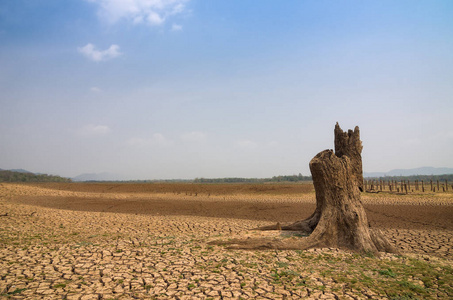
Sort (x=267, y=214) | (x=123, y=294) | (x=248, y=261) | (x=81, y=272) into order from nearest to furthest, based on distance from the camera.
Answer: (x=123, y=294)
(x=81, y=272)
(x=248, y=261)
(x=267, y=214)

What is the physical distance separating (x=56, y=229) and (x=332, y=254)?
974cm

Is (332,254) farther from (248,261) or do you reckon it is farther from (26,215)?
(26,215)

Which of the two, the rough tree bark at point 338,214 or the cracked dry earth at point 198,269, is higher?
the rough tree bark at point 338,214

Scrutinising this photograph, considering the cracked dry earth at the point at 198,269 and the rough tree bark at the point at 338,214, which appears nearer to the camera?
the cracked dry earth at the point at 198,269

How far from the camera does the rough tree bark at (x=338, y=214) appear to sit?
23.5 ft

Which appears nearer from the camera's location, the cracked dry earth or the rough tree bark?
the cracked dry earth

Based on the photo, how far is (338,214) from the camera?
24.2ft

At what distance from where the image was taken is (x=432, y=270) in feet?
19.1

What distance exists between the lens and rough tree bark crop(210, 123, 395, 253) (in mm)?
7156

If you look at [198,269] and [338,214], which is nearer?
[198,269]

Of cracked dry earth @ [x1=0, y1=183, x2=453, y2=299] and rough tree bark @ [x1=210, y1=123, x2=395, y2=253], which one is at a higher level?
rough tree bark @ [x1=210, y1=123, x2=395, y2=253]

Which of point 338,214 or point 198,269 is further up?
point 338,214

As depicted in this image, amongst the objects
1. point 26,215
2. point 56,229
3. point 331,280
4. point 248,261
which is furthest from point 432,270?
point 26,215

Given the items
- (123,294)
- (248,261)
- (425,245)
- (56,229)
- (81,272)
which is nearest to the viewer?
(123,294)
